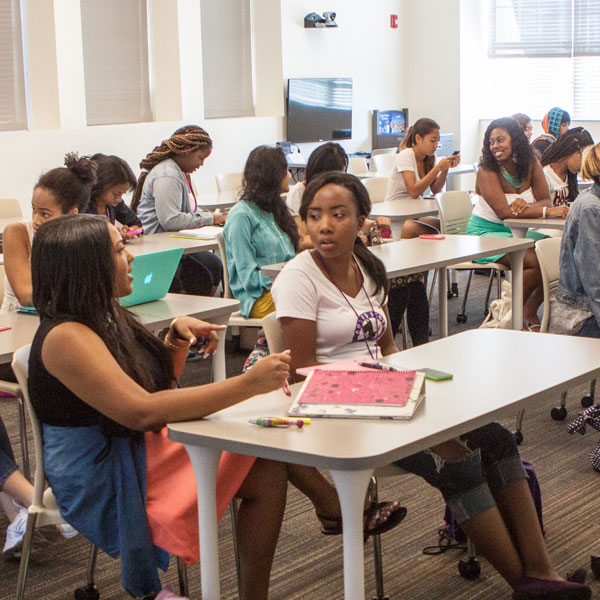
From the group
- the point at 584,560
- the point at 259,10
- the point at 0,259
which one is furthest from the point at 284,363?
the point at 259,10

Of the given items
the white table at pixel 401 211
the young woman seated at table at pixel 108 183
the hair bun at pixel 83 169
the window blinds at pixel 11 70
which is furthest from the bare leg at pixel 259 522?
the window blinds at pixel 11 70

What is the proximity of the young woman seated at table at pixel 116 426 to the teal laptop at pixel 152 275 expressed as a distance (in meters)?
1.03

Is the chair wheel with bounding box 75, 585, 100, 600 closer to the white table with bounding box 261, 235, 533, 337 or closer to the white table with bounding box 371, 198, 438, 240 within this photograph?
the white table with bounding box 261, 235, 533, 337

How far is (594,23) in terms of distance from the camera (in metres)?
11.0

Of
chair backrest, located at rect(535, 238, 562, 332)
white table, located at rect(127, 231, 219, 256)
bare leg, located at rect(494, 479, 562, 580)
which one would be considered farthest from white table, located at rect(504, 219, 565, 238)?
bare leg, located at rect(494, 479, 562, 580)

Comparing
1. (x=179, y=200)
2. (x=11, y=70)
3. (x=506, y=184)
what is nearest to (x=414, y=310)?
(x=506, y=184)

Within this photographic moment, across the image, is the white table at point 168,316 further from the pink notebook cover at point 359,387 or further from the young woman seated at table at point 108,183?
the young woman seated at table at point 108,183

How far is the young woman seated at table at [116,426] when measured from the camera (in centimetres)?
204

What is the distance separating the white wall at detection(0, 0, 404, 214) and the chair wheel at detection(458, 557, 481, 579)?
5728mm

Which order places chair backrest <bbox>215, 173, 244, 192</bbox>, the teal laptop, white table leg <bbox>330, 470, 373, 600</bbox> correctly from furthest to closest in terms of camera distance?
1. chair backrest <bbox>215, 173, 244, 192</bbox>
2. the teal laptop
3. white table leg <bbox>330, 470, 373, 600</bbox>

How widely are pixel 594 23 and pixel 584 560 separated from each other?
31.0 ft

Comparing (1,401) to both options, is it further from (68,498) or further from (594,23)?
(594,23)

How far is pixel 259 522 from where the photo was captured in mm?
2125

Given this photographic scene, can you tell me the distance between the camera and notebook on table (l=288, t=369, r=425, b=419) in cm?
202
